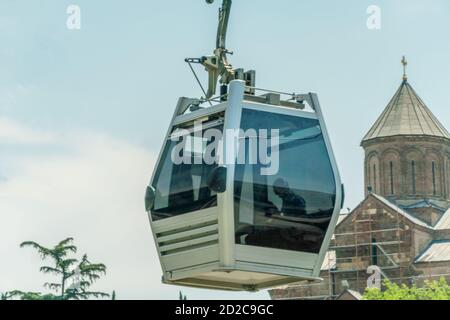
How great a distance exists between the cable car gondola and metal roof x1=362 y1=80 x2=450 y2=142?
7109 cm

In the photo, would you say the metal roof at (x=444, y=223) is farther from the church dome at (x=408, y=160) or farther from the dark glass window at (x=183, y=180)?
the dark glass window at (x=183, y=180)

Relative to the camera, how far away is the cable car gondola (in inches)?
195

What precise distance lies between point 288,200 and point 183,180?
1.83ft

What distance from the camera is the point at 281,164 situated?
5180mm

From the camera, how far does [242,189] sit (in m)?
4.92

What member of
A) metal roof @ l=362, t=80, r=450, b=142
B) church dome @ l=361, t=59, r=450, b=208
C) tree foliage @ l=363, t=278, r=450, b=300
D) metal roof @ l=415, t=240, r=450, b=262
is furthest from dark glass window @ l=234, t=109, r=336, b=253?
metal roof @ l=362, t=80, r=450, b=142

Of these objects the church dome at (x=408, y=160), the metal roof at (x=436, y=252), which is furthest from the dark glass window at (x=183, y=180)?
the church dome at (x=408, y=160)

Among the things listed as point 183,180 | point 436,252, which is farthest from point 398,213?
point 183,180

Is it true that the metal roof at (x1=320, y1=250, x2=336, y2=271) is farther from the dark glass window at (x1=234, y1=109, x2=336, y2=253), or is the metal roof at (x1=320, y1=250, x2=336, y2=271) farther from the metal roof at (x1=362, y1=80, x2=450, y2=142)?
the dark glass window at (x1=234, y1=109, x2=336, y2=253)

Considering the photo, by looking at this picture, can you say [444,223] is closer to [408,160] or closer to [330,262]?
[408,160]
